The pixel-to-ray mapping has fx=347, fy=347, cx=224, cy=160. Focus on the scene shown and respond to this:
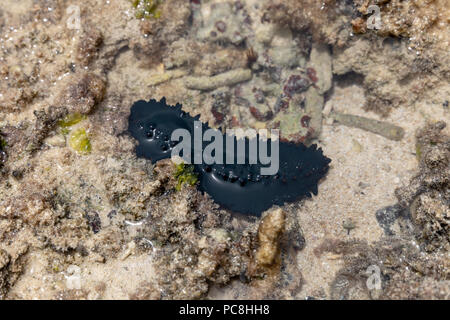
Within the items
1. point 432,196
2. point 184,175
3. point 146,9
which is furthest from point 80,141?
point 432,196

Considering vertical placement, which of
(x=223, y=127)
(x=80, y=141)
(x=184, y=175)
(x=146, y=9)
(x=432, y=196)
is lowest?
(x=432, y=196)

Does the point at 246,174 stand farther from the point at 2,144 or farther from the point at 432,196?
the point at 2,144

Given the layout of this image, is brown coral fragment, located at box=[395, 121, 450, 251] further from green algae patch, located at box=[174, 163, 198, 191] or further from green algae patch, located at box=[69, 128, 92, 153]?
green algae patch, located at box=[69, 128, 92, 153]

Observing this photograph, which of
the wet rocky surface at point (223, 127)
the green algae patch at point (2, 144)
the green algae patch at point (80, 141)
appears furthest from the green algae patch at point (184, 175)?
the green algae patch at point (2, 144)

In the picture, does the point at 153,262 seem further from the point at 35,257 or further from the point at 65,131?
the point at 65,131

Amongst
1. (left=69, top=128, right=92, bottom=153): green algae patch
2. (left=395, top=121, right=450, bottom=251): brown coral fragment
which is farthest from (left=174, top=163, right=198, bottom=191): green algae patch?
(left=395, top=121, right=450, bottom=251): brown coral fragment

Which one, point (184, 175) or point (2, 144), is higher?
point (2, 144)
